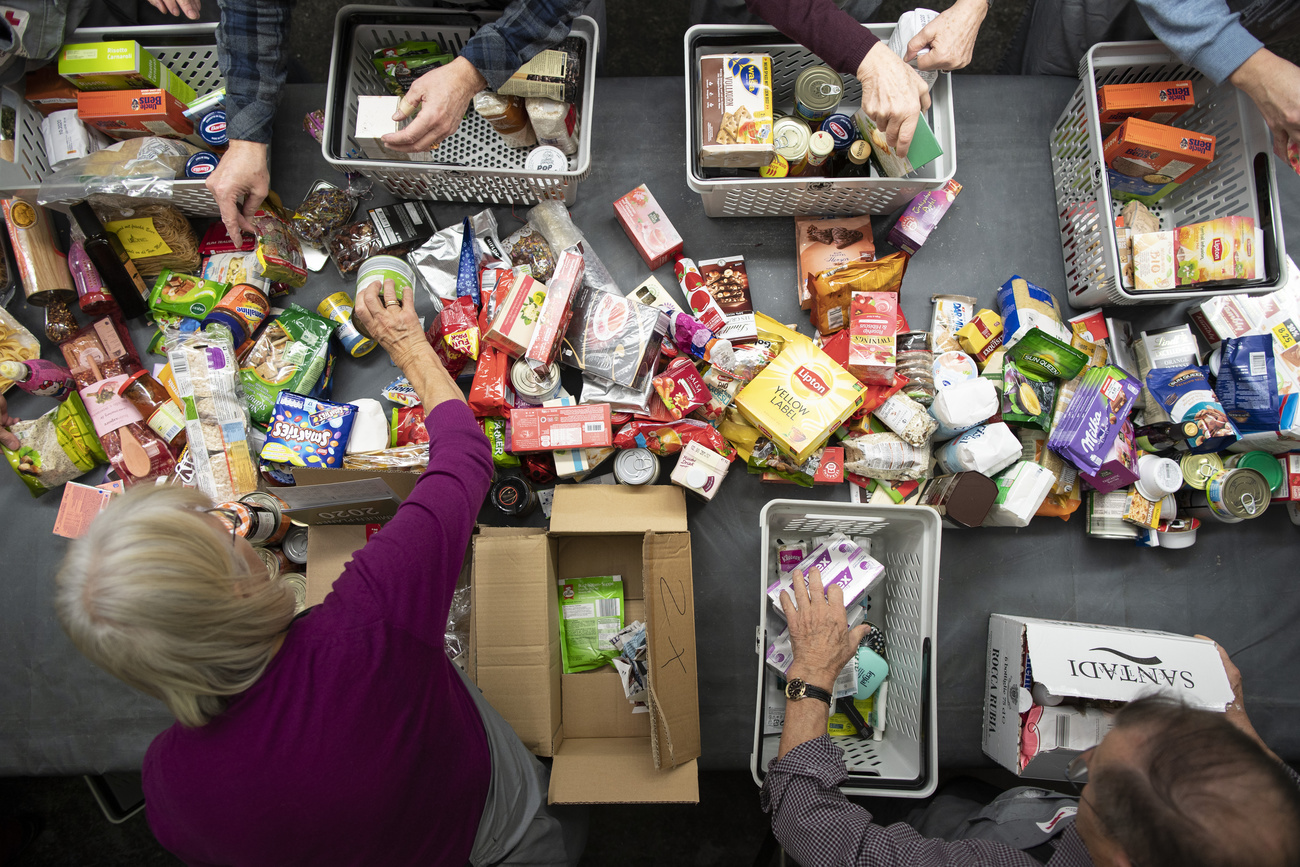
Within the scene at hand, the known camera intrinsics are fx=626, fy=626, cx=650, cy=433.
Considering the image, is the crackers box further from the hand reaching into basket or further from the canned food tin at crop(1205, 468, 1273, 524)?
the canned food tin at crop(1205, 468, 1273, 524)

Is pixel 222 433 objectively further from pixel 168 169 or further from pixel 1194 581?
pixel 1194 581

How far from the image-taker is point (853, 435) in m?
1.92

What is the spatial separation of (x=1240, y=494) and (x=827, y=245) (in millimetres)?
1390

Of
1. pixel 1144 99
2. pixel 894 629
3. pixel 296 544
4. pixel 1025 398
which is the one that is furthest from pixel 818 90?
pixel 296 544

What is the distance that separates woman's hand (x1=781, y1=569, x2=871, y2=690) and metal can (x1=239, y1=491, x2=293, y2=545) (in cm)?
144

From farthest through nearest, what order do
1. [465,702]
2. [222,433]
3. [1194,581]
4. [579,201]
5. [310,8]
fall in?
[310,8], [579,201], [1194,581], [222,433], [465,702]

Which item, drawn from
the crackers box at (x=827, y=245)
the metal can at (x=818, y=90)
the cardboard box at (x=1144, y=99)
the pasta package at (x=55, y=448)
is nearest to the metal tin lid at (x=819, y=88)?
the metal can at (x=818, y=90)

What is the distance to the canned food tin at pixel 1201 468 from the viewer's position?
1.85 meters

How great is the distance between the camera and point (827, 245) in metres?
2.03

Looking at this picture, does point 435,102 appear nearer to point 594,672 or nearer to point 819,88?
point 819,88

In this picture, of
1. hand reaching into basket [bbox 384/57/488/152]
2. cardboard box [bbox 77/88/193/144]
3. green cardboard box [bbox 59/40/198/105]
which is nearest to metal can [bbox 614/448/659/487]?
hand reaching into basket [bbox 384/57/488/152]

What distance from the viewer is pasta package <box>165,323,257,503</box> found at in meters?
1.85

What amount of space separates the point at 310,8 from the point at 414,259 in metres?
2.05

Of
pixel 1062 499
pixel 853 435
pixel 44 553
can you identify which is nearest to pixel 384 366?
pixel 44 553
